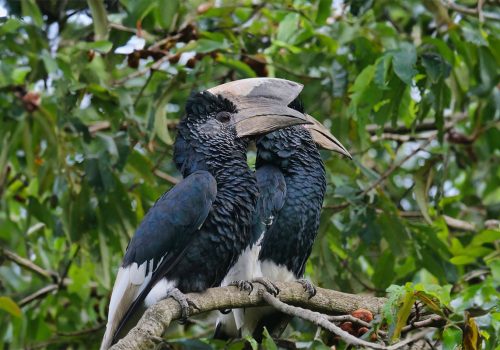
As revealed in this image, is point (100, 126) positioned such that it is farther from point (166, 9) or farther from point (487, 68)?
point (487, 68)

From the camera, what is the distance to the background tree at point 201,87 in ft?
14.2

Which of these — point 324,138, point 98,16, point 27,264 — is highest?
point 98,16

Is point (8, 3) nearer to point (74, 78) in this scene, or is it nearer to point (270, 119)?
point (74, 78)

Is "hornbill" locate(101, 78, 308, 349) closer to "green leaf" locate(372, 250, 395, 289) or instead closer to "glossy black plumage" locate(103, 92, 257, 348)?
"glossy black plumage" locate(103, 92, 257, 348)

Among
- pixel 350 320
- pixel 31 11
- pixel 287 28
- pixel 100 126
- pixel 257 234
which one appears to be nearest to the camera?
pixel 350 320

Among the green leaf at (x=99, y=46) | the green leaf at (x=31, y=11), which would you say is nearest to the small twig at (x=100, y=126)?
the green leaf at (x=99, y=46)

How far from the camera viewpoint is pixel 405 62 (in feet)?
12.9

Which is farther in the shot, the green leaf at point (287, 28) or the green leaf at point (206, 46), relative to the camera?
the green leaf at point (287, 28)

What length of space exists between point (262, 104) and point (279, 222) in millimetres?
514

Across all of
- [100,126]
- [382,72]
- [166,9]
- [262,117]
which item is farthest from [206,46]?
[100,126]

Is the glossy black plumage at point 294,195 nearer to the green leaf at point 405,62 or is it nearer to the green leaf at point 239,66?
the green leaf at point 239,66

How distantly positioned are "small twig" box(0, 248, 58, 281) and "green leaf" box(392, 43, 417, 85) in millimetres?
2304

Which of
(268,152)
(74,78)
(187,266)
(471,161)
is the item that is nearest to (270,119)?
(268,152)

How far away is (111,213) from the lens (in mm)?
4508
